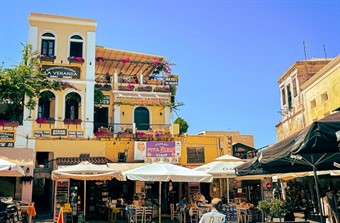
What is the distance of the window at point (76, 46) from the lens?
22.7 metres

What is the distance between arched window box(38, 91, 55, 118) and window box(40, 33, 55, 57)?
102 inches

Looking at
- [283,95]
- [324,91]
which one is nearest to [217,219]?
[324,91]

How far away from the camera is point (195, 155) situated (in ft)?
73.3

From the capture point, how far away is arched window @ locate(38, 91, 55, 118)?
70.9 ft

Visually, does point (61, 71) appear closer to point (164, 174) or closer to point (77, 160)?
point (77, 160)

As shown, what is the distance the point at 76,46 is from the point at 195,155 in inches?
400

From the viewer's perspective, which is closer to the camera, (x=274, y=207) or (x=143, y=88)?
(x=274, y=207)

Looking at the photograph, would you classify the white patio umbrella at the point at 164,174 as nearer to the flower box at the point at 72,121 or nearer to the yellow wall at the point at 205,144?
the yellow wall at the point at 205,144

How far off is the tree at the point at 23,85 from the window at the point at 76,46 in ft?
7.18

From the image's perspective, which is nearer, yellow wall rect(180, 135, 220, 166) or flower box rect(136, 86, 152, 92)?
yellow wall rect(180, 135, 220, 166)

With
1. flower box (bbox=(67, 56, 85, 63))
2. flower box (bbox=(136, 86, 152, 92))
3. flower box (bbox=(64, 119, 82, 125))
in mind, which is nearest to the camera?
flower box (bbox=(64, 119, 82, 125))

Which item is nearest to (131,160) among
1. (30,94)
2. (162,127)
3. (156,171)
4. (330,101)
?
(162,127)

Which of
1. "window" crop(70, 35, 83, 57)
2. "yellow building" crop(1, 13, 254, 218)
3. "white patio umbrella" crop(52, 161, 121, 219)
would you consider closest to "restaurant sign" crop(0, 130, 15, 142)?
"yellow building" crop(1, 13, 254, 218)

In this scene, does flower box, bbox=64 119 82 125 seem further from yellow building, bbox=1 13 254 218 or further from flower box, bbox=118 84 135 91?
flower box, bbox=118 84 135 91
